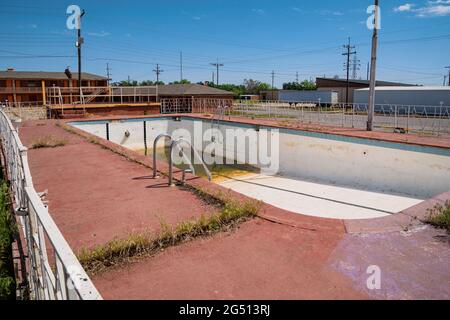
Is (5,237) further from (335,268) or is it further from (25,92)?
(25,92)

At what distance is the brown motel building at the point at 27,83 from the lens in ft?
143

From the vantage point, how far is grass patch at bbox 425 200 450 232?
4328 mm

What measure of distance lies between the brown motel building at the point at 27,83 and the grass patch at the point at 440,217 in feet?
149

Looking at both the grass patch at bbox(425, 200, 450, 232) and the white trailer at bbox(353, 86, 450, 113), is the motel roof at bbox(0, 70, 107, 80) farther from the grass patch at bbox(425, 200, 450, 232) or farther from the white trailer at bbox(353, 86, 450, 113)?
the grass patch at bbox(425, 200, 450, 232)

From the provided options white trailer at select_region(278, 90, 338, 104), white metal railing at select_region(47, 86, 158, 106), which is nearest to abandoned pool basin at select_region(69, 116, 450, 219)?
white metal railing at select_region(47, 86, 158, 106)

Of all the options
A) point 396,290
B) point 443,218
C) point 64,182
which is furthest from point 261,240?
point 64,182

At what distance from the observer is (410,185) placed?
10773mm

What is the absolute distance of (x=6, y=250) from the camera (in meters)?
4.56

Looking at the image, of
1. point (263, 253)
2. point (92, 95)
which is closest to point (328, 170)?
point (263, 253)

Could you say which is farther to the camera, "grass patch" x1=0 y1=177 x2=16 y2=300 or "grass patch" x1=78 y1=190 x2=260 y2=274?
"grass patch" x1=0 y1=177 x2=16 y2=300

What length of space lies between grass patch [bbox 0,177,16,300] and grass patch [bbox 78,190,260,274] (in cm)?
90

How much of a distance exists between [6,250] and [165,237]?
7.51 ft

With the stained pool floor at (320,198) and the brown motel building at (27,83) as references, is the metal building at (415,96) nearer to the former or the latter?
the stained pool floor at (320,198)

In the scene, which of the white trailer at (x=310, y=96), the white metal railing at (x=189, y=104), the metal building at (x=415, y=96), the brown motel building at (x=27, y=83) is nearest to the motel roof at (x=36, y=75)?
the brown motel building at (x=27, y=83)
